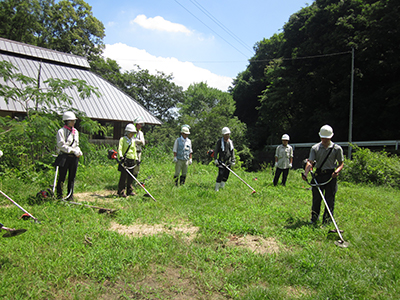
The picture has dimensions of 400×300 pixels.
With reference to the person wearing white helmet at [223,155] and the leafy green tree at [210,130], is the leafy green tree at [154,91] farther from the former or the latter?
the person wearing white helmet at [223,155]

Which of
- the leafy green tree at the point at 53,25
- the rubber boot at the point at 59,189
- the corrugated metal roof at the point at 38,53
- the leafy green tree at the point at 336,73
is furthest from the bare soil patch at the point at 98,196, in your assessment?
the leafy green tree at the point at 53,25

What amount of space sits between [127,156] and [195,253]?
4188mm

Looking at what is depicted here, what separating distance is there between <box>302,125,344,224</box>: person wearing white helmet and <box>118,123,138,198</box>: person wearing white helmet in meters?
4.46

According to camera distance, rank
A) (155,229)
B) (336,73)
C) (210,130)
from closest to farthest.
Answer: (155,229) → (336,73) → (210,130)

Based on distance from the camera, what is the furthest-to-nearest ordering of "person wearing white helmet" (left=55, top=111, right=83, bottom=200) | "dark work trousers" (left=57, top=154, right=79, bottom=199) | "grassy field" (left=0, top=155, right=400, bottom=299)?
"dark work trousers" (left=57, top=154, right=79, bottom=199) < "person wearing white helmet" (left=55, top=111, right=83, bottom=200) < "grassy field" (left=0, top=155, right=400, bottom=299)

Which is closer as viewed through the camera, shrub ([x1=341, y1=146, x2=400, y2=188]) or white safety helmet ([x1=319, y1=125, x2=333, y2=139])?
white safety helmet ([x1=319, y1=125, x2=333, y2=139])

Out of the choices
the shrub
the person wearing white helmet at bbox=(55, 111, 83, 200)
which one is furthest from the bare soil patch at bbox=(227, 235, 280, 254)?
the shrub

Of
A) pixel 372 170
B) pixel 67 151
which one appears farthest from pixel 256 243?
Result: pixel 372 170

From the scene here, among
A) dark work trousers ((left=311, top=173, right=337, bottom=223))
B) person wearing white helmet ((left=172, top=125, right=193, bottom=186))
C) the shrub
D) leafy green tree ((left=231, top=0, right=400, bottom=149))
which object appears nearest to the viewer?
dark work trousers ((left=311, top=173, right=337, bottom=223))

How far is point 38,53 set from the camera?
1834 cm

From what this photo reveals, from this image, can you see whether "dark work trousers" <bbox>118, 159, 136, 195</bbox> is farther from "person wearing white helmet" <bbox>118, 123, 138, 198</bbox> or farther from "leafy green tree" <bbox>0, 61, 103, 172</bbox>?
"leafy green tree" <bbox>0, 61, 103, 172</bbox>

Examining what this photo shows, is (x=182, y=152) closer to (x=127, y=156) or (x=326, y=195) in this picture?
(x=127, y=156)

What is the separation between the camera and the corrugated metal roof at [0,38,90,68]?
1734 cm

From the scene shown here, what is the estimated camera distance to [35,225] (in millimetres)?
4922
